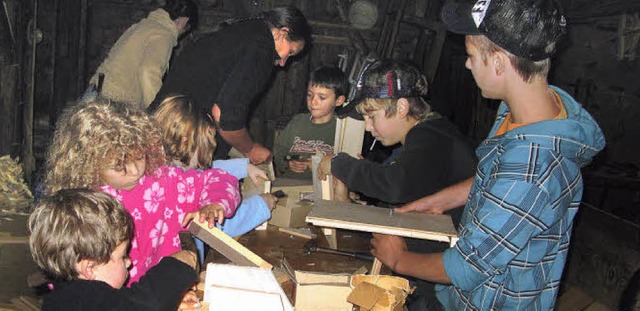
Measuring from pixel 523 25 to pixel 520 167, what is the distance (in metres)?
0.43

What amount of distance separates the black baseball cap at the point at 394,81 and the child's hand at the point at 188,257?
136 centimetres

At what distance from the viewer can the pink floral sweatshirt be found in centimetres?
247

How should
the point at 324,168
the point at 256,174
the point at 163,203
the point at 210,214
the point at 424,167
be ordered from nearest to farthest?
1. the point at 210,214
2. the point at 163,203
3. the point at 424,167
4. the point at 324,168
5. the point at 256,174

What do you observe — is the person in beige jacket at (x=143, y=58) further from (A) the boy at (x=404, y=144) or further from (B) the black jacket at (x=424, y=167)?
(B) the black jacket at (x=424, y=167)

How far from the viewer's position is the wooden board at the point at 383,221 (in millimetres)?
2207

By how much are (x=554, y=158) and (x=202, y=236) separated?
4.02 ft

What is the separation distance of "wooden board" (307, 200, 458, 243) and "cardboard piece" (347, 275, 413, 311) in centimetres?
18

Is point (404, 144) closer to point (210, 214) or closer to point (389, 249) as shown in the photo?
point (389, 249)

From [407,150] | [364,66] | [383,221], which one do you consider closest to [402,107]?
[407,150]

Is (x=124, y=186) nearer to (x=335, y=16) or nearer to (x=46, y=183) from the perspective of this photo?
(x=46, y=183)

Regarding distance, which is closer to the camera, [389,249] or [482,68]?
[482,68]

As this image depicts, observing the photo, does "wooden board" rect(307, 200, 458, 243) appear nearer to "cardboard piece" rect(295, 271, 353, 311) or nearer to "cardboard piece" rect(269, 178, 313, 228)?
"cardboard piece" rect(295, 271, 353, 311)

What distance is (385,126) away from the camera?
302 centimetres

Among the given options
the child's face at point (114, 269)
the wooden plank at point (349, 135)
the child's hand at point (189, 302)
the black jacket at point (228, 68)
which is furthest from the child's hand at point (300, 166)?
the child's face at point (114, 269)
